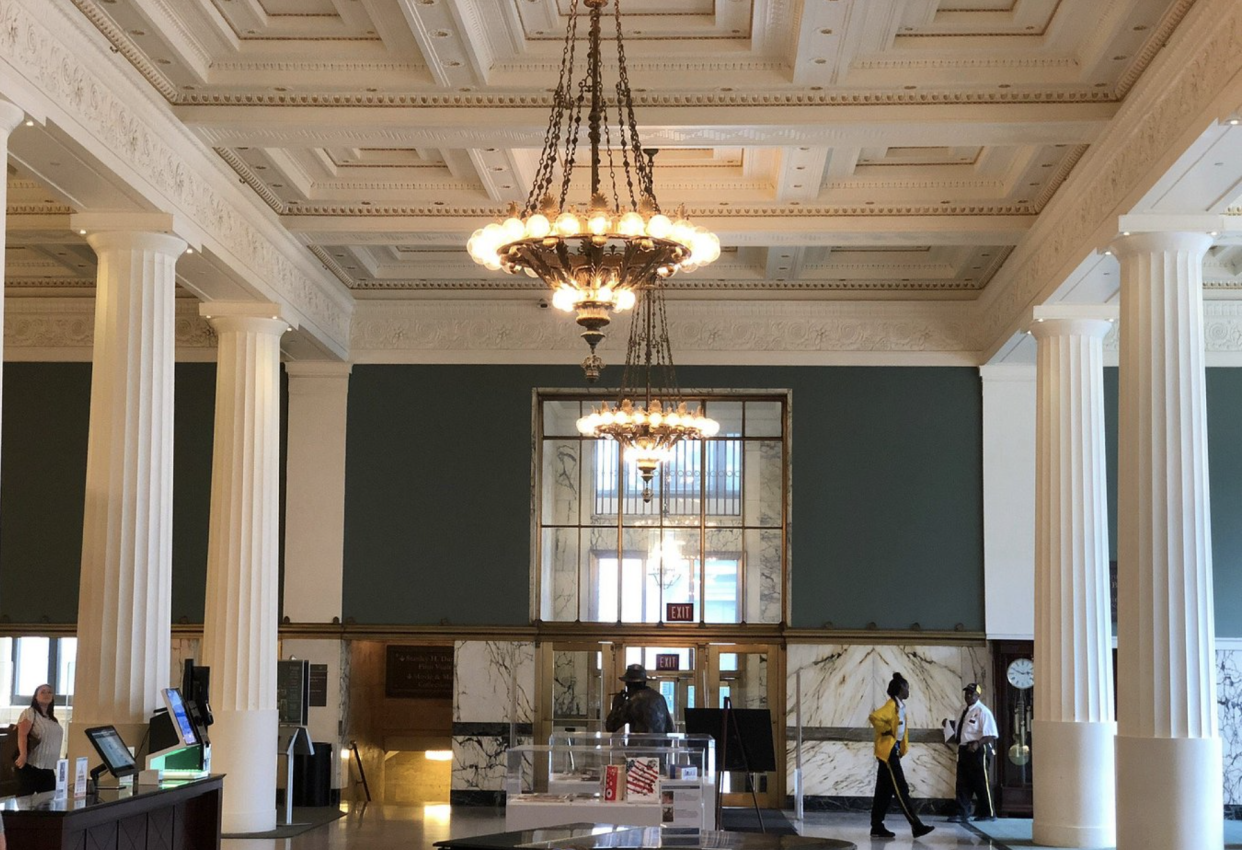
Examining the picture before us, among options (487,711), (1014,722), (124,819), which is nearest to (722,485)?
(487,711)

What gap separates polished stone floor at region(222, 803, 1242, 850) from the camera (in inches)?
561

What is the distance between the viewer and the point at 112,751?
9.51 meters

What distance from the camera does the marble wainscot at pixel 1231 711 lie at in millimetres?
17328

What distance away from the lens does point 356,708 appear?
19125mm

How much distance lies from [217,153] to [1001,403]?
34.8ft

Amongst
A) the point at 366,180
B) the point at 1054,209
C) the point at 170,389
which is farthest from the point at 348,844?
the point at 1054,209

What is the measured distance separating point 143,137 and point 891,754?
975 centimetres

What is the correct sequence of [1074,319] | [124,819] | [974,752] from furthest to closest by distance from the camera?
1. [974,752]
2. [1074,319]
3. [124,819]

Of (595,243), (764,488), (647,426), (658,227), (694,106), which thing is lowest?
(764,488)

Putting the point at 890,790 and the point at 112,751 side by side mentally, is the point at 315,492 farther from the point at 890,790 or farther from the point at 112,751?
the point at 112,751

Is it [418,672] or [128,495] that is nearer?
[128,495]

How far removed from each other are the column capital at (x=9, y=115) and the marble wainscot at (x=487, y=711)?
1081 centimetres

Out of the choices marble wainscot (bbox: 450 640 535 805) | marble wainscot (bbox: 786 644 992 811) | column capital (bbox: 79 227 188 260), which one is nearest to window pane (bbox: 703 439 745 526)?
marble wainscot (bbox: 786 644 992 811)

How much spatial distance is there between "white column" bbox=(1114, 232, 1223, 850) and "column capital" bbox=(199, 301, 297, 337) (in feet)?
28.1
